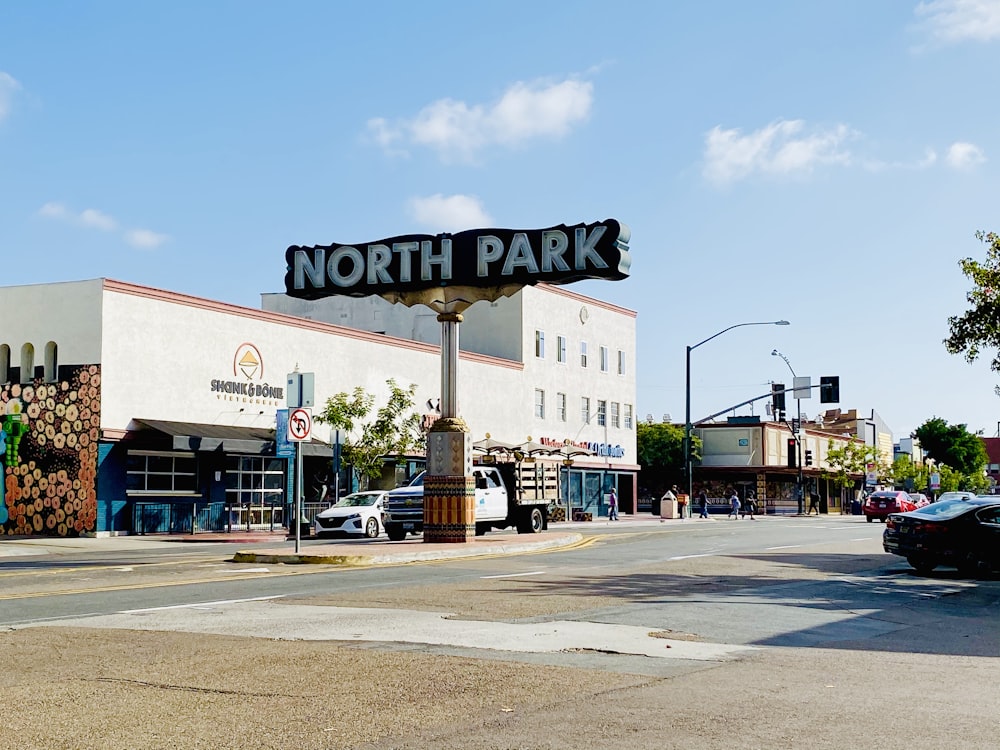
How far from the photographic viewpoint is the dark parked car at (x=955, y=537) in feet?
68.9

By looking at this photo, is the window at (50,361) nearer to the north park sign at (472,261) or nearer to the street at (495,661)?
the north park sign at (472,261)

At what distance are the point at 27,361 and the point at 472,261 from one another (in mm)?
16139

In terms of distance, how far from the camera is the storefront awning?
3591cm

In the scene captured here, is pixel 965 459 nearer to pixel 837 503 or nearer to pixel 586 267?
pixel 837 503

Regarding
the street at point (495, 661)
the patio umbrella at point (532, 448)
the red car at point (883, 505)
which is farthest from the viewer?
the red car at point (883, 505)

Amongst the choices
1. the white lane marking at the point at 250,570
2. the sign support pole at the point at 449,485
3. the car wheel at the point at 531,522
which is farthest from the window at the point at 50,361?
the white lane marking at the point at 250,570

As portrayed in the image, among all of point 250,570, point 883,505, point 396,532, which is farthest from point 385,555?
point 883,505

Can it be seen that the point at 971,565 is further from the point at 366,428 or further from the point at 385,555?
the point at 366,428

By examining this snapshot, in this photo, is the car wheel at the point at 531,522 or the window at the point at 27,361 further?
the window at the point at 27,361

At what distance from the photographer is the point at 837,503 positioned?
10250 centimetres

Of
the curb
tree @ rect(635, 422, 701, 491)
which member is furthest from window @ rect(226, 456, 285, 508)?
tree @ rect(635, 422, 701, 491)

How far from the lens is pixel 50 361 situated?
36500 millimetres

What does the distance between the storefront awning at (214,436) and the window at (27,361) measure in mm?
3857

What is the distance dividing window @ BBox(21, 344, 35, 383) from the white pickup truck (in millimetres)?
12036
